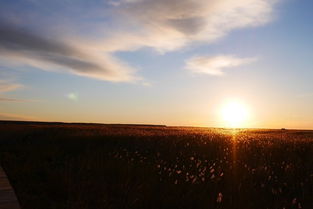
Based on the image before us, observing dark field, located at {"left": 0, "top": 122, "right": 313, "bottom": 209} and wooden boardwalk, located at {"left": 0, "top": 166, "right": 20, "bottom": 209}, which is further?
dark field, located at {"left": 0, "top": 122, "right": 313, "bottom": 209}

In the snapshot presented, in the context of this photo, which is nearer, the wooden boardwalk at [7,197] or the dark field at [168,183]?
the wooden boardwalk at [7,197]

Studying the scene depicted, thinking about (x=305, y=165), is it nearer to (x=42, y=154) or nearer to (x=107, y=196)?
(x=107, y=196)

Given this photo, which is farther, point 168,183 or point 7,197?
point 168,183

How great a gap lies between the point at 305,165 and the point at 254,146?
3621 millimetres

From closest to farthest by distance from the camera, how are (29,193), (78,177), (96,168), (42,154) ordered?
(29,193)
(78,177)
(96,168)
(42,154)

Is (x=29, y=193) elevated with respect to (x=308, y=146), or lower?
lower

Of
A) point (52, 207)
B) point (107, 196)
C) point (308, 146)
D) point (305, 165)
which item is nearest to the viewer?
point (52, 207)

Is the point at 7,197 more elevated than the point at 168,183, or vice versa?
the point at 168,183

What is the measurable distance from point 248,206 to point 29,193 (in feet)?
16.1

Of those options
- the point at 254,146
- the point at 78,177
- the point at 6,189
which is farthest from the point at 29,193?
the point at 254,146

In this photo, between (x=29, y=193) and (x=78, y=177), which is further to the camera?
(x=78, y=177)

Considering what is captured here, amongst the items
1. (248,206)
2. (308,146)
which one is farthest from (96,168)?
(308,146)

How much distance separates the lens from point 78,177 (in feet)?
30.9

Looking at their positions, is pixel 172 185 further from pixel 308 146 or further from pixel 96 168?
pixel 308 146
